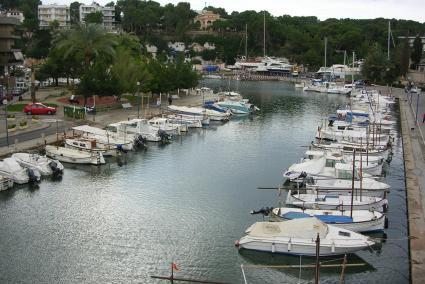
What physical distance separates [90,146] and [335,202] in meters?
25.5

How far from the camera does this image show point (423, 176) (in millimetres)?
45969

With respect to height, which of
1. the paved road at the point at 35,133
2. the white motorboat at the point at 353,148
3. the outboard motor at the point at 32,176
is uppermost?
the paved road at the point at 35,133

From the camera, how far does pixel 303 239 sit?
3058 cm

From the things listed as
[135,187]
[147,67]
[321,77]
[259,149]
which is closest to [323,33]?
[321,77]

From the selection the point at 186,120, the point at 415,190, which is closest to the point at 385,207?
the point at 415,190

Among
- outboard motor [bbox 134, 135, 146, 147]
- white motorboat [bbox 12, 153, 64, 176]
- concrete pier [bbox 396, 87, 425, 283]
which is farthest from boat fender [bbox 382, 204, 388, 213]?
outboard motor [bbox 134, 135, 146, 147]

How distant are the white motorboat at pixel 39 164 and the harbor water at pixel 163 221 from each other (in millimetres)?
1107

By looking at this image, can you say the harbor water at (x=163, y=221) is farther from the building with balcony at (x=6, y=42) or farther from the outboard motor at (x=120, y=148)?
the building with balcony at (x=6, y=42)

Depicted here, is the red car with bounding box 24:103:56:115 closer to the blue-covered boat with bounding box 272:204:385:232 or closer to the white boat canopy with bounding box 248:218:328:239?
the blue-covered boat with bounding box 272:204:385:232

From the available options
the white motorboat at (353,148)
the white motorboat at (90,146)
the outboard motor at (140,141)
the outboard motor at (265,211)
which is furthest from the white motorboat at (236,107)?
the outboard motor at (265,211)

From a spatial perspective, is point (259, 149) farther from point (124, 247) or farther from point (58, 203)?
point (124, 247)

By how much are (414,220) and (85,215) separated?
21577 millimetres

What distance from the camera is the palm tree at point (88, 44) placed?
8425 centimetres

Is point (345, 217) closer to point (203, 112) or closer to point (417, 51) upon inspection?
point (203, 112)
